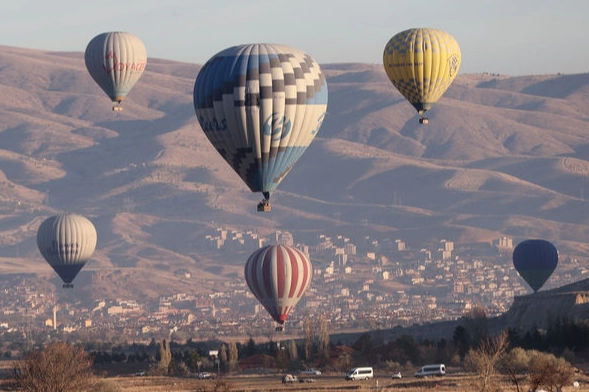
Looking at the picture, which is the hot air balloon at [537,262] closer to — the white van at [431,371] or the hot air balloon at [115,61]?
the hot air balloon at [115,61]

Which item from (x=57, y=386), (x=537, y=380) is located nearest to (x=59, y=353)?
(x=57, y=386)

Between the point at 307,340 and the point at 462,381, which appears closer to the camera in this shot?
the point at 462,381

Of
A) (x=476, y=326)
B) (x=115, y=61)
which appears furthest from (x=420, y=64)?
(x=115, y=61)

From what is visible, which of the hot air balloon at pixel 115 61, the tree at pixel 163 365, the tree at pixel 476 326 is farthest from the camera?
the hot air balloon at pixel 115 61

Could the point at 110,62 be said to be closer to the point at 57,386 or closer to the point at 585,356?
the point at 585,356

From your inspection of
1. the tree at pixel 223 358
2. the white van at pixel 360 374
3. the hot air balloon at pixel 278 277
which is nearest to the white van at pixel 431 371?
the white van at pixel 360 374

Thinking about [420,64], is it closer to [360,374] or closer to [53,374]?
[360,374]
